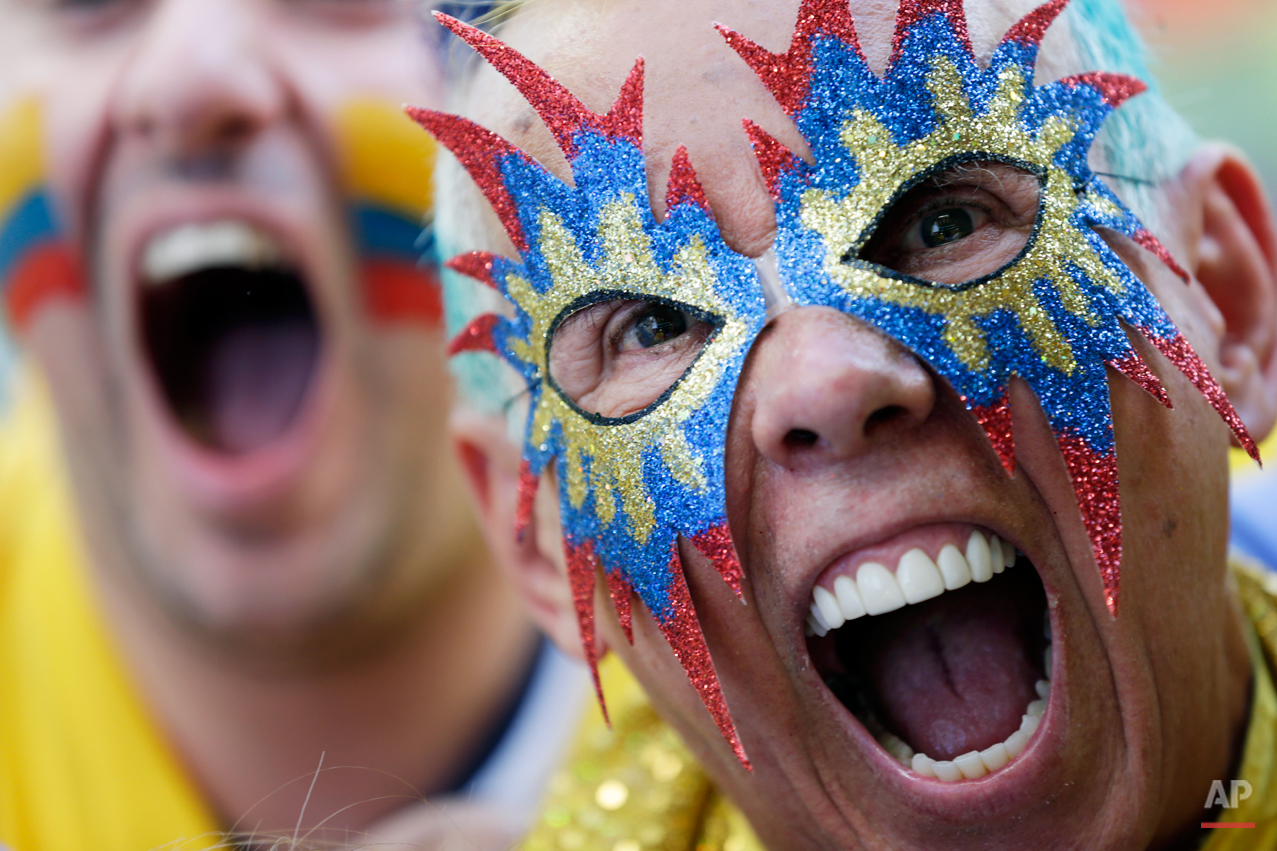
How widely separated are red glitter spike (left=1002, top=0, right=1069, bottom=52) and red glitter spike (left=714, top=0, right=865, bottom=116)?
138 millimetres

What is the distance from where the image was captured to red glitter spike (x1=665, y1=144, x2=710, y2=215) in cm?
96

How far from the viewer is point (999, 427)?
91 centimetres

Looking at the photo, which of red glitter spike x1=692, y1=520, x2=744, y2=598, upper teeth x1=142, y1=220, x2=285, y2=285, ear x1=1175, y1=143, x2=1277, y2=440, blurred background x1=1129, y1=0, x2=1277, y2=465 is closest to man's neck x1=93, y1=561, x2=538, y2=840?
upper teeth x1=142, y1=220, x2=285, y2=285

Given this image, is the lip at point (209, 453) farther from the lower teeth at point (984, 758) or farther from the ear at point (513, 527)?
the lower teeth at point (984, 758)

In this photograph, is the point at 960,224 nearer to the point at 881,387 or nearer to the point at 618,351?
the point at 881,387

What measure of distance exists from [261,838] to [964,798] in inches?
31.6

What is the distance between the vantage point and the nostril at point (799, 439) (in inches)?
37.6

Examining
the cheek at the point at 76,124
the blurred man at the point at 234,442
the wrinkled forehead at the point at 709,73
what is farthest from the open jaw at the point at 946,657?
the cheek at the point at 76,124

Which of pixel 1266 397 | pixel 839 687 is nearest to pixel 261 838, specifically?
pixel 839 687

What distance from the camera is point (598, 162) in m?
1.00

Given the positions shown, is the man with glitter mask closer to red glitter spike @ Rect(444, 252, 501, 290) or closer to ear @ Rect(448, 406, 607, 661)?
red glitter spike @ Rect(444, 252, 501, 290)

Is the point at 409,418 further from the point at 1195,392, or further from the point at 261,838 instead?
the point at 1195,392

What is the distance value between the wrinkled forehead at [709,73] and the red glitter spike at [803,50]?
2cm

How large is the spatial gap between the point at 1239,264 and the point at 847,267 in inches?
20.9
